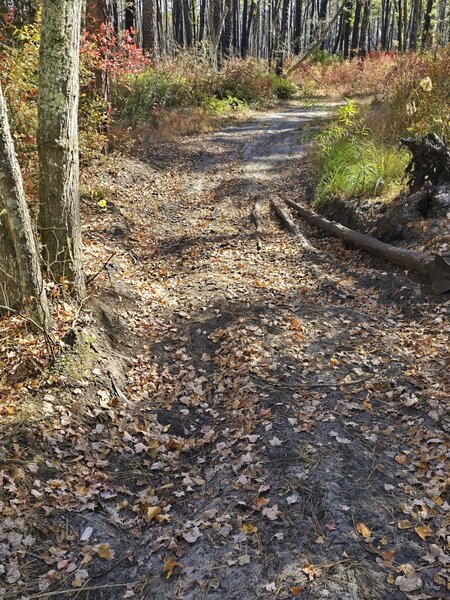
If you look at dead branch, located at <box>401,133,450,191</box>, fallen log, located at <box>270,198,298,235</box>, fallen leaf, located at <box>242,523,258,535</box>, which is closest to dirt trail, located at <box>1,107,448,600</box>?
fallen leaf, located at <box>242,523,258,535</box>

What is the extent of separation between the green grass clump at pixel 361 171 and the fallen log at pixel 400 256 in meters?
0.76

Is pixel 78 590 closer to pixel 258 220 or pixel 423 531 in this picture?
pixel 423 531

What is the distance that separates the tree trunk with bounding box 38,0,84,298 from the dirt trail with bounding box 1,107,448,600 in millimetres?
956

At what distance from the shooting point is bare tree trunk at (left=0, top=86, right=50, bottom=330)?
445cm

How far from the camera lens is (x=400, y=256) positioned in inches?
278

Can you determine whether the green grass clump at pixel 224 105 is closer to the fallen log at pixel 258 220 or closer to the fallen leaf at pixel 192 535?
the fallen log at pixel 258 220

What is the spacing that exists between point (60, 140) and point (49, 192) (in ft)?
1.92

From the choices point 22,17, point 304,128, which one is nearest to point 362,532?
point 22,17

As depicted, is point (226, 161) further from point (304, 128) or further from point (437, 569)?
point (437, 569)

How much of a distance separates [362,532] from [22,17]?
1249 cm

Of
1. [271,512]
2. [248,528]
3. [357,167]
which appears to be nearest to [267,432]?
[271,512]

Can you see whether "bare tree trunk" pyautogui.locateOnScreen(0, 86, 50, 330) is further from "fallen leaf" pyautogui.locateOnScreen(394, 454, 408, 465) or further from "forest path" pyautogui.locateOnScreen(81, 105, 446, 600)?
"fallen leaf" pyautogui.locateOnScreen(394, 454, 408, 465)

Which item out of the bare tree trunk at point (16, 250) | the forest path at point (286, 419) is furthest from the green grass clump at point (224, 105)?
the bare tree trunk at point (16, 250)

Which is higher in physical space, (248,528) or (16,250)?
(16,250)
